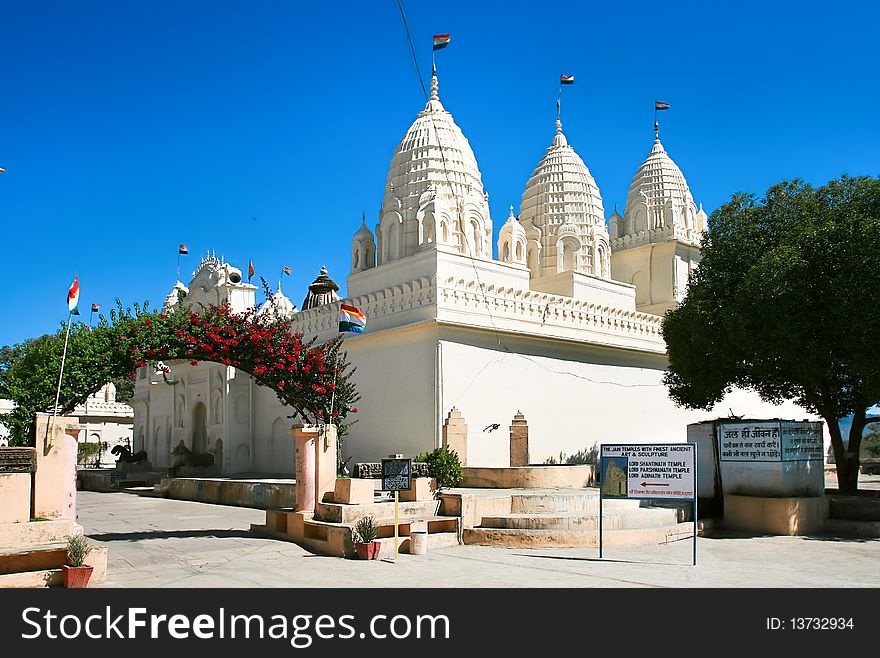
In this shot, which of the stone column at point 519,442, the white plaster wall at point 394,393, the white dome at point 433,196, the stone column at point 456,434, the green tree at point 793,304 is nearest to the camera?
the green tree at point 793,304

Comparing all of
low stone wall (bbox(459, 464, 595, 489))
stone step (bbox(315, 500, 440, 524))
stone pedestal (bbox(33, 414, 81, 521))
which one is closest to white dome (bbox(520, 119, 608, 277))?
low stone wall (bbox(459, 464, 595, 489))

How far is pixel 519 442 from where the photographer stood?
22047 mm

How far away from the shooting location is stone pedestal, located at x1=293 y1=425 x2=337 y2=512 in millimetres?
14766

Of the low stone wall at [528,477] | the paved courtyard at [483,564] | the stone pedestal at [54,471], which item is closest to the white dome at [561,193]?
the low stone wall at [528,477]

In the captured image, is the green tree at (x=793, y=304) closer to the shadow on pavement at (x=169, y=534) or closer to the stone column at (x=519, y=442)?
the stone column at (x=519, y=442)

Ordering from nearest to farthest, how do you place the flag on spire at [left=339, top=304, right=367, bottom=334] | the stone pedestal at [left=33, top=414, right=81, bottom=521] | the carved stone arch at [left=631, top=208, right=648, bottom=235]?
the stone pedestal at [left=33, top=414, right=81, bottom=521], the flag on spire at [left=339, top=304, right=367, bottom=334], the carved stone arch at [left=631, top=208, right=648, bottom=235]

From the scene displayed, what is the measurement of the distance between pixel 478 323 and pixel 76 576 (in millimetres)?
15074

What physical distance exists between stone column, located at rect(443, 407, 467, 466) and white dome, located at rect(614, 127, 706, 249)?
17.2m

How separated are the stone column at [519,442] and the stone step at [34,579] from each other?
A: 44.6 ft

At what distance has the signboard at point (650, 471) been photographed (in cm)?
1300

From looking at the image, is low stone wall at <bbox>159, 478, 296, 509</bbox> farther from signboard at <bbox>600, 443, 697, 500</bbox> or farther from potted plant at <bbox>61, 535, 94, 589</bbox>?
Result: potted plant at <bbox>61, 535, 94, 589</bbox>

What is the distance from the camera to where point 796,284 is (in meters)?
17.7

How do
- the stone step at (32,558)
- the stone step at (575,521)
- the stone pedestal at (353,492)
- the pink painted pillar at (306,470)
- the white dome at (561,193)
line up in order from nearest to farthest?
the stone step at (32,558) < the stone pedestal at (353,492) < the pink painted pillar at (306,470) < the stone step at (575,521) < the white dome at (561,193)
